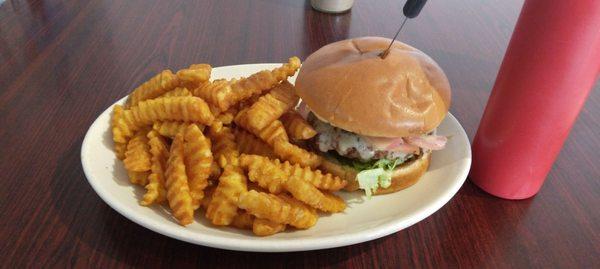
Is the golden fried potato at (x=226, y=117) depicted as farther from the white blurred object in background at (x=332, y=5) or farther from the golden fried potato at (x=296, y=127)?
the white blurred object in background at (x=332, y=5)

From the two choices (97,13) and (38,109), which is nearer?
(38,109)

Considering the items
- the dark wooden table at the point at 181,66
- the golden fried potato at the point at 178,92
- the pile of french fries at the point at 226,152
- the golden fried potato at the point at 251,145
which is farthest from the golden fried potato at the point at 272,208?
the golden fried potato at the point at 178,92

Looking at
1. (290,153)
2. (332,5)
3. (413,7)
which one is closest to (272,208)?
(290,153)

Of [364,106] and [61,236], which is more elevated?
[364,106]

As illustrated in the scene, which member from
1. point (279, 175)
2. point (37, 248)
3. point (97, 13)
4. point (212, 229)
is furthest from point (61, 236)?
point (97, 13)

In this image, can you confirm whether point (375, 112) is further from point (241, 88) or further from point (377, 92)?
point (241, 88)

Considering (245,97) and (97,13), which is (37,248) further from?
(97,13)
